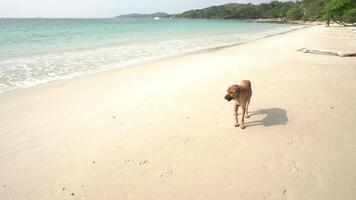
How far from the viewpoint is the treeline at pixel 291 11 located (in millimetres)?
34991

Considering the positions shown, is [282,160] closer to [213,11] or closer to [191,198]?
[191,198]

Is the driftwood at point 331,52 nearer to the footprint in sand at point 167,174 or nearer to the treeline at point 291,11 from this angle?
the footprint in sand at point 167,174

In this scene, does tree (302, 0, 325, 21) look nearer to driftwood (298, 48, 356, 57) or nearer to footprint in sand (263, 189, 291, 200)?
driftwood (298, 48, 356, 57)

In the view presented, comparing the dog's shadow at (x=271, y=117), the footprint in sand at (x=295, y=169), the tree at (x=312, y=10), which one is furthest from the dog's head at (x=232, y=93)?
the tree at (x=312, y=10)

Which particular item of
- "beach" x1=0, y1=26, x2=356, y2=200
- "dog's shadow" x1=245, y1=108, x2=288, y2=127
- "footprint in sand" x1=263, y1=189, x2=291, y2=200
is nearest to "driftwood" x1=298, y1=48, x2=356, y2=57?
A: "beach" x1=0, y1=26, x2=356, y2=200

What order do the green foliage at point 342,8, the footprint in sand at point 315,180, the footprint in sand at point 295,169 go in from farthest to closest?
the green foliage at point 342,8 < the footprint in sand at point 295,169 < the footprint in sand at point 315,180

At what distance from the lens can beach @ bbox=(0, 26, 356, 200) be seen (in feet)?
11.6

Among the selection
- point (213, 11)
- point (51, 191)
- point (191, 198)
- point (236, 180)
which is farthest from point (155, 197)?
point (213, 11)

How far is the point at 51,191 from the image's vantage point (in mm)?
3559

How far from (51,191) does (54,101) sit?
4044 mm

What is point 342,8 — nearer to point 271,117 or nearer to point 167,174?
point 271,117

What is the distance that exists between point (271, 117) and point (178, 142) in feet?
7.16

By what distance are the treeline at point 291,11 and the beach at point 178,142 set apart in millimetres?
29804

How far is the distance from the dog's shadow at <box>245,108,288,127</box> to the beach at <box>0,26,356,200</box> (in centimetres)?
2
